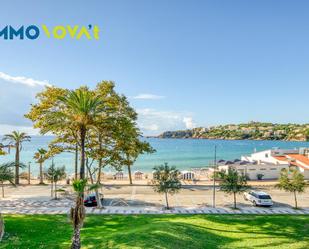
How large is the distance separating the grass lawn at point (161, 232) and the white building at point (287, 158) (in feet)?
104

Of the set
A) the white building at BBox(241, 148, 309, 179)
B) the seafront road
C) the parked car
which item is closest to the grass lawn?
the seafront road

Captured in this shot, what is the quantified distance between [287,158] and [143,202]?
39222 millimetres

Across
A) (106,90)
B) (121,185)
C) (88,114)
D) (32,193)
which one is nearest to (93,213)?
(88,114)

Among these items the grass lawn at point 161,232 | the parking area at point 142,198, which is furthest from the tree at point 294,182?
the grass lawn at point 161,232

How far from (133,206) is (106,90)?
1319 centimetres

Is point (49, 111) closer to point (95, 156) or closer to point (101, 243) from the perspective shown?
point (95, 156)

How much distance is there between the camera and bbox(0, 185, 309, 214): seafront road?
32.8 metres

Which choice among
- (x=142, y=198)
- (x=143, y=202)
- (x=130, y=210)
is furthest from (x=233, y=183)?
(x=142, y=198)

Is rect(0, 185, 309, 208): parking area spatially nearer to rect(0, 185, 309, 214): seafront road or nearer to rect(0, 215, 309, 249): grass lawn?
rect(0, 185, 309, 214): seafront road

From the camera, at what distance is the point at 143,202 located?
37.8m

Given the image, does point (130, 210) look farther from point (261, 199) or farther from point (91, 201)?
point (261, 199)

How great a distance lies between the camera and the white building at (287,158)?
57.7 m

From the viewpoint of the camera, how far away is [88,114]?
2783cm

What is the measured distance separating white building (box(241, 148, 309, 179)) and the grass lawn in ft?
104
